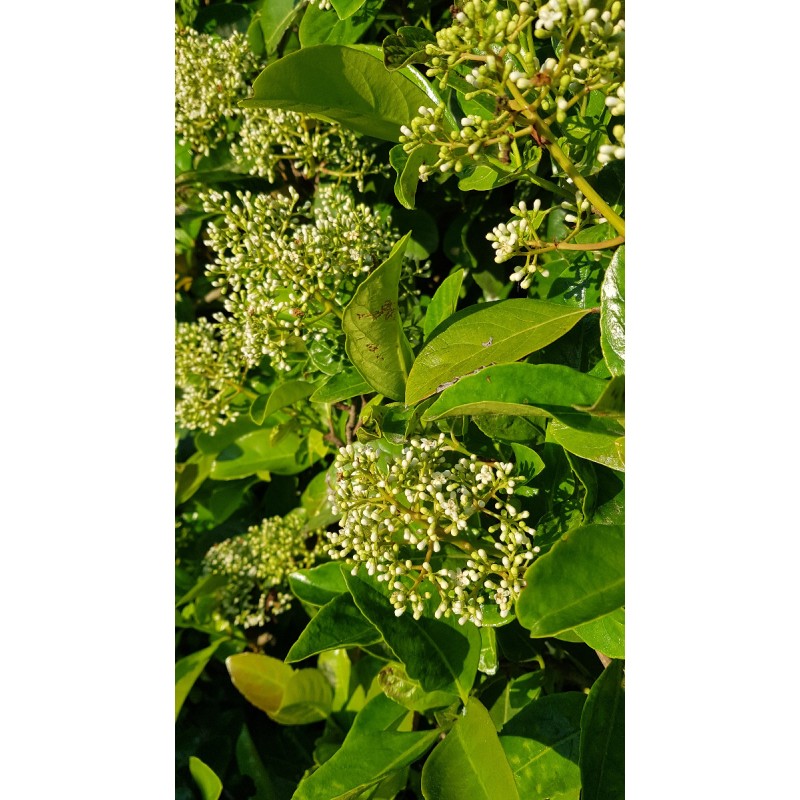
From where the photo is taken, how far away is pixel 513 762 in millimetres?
978

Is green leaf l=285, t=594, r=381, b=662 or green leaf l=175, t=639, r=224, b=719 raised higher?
green leaf l=285, t=594, r=381, b=662

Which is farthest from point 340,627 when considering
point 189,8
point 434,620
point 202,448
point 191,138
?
point 189,8

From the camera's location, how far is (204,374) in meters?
1.45

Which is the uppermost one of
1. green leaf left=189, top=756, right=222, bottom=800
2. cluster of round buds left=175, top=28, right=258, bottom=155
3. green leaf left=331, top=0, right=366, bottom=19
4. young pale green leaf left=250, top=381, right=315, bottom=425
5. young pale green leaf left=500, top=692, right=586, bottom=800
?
green leaf left=331, top=0, right=366, bottom=19

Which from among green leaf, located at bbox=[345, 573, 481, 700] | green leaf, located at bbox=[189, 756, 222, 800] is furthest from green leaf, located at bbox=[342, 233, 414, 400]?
green leaf, located at bbox=[189, 756, 222, 800]

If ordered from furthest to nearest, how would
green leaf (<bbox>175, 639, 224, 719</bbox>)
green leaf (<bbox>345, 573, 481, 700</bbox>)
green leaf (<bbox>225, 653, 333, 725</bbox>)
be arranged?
green leaf (<bbox>175, 639, 224, 719</bbox>)
green leaf (<bbox>225, 653, 333, 725</bbox>)
green leaf (<bbox>345, 573, 481, 700</bbox>)

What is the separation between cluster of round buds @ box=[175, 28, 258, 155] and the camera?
51.6 inches

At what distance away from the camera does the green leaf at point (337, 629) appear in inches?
39.3

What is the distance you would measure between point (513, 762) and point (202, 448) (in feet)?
3.04

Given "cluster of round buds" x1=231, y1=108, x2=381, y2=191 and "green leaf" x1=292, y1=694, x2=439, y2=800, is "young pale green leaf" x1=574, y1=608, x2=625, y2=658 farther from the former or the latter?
"cluster of round buds" x1=231, y1=108, x2=381, y2=191

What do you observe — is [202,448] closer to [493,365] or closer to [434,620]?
[434,620]

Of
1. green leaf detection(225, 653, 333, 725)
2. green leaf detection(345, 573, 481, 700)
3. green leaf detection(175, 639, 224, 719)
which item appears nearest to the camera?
green leaf detection(345, 573, 481, 700)

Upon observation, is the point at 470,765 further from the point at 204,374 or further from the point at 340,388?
the point at 204,374

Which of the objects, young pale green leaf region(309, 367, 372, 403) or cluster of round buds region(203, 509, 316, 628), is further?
cluster of round buds region(203, 509, 316, 628)
